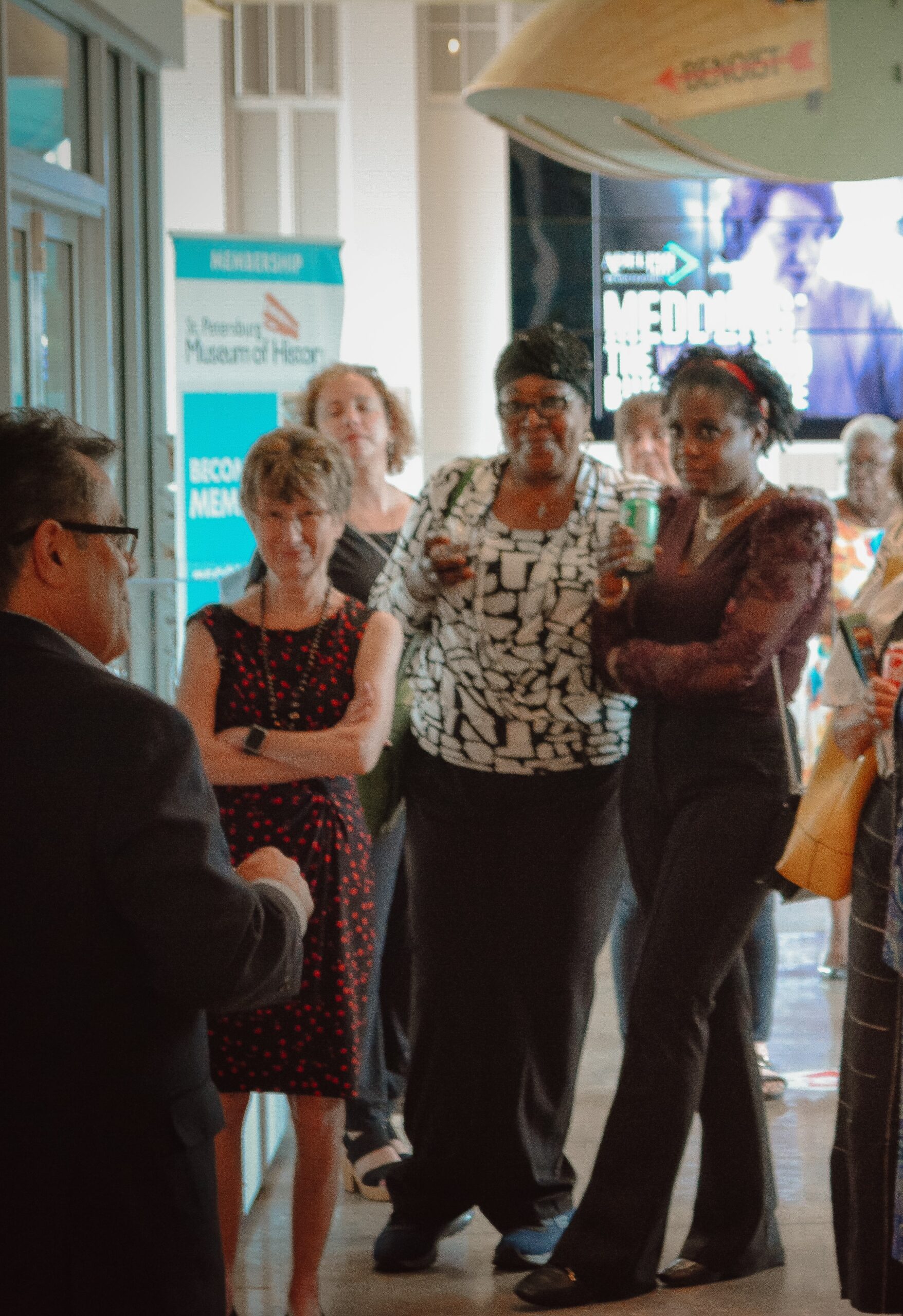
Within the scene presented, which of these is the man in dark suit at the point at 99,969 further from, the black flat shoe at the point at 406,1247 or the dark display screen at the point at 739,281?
the dark display screen at the point at 739,281

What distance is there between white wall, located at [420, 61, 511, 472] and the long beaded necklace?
882 centimetres

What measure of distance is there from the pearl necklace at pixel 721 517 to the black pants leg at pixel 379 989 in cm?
105

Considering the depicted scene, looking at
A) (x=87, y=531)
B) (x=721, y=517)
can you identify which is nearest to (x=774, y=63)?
(x=87, y=531)

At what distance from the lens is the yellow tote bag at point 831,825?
8.95 feet

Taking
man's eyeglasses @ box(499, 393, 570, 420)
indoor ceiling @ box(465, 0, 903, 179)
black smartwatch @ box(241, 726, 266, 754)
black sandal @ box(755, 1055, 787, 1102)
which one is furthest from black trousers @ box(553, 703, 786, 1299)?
indoor ceiling @ box(465, 0, 903, 179)

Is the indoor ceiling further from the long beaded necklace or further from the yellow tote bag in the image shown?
the long beaded necklace

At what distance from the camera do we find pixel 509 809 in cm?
314

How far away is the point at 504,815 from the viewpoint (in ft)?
10.3

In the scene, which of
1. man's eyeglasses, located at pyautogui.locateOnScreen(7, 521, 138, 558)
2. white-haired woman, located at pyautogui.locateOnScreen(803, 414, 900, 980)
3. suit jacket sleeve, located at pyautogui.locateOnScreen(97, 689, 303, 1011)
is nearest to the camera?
suit jacket sleeve, located at pyautogui.locateOnScreen(97, 689, 303, 1011)

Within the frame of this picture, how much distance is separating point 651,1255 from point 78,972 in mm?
1808

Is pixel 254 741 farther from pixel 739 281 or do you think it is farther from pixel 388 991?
pixel 739 281

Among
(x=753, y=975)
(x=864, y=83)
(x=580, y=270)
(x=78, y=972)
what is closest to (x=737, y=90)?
(x=864, y=83)

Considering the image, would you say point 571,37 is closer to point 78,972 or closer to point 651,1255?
point 78,972

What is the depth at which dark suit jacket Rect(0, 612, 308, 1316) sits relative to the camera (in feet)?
5.18
